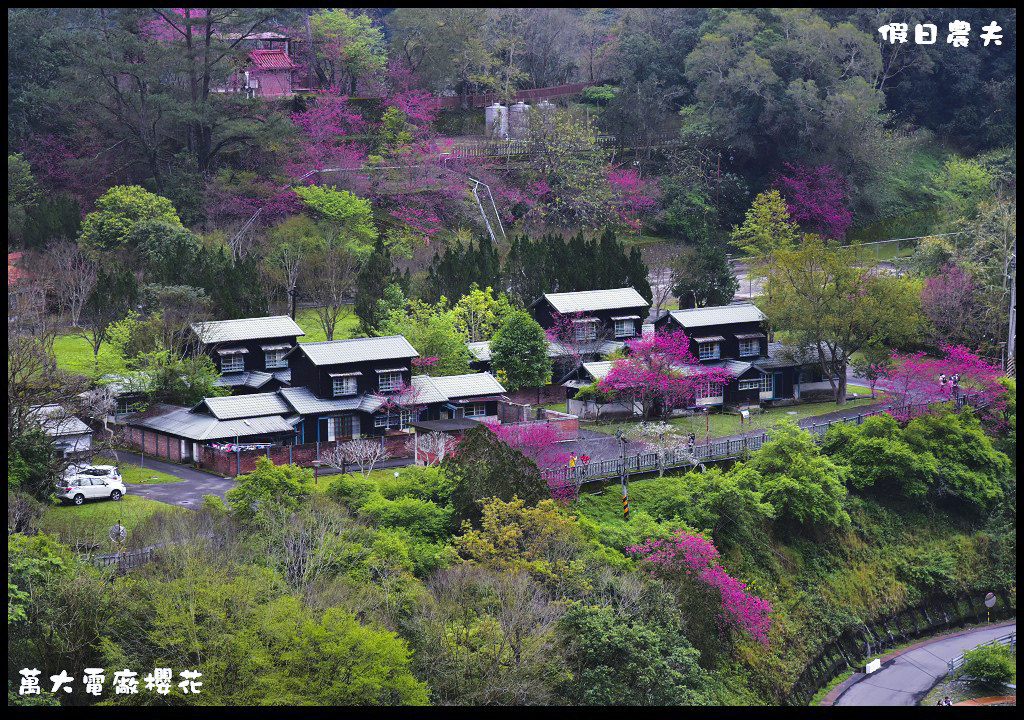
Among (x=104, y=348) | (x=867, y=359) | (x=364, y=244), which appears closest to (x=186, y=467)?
(x=104, y=348)

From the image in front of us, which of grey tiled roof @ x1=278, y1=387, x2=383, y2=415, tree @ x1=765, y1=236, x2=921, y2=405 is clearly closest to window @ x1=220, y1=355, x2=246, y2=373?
grey tiled roof @ x1=278, y1=387, x2=383, y2=415

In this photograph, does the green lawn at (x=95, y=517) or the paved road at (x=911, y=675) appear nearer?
the green lawn at (x=95, y=517)

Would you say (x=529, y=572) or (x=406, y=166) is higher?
(x=406, y=166)

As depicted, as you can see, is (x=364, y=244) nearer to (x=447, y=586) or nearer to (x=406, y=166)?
(x=406, y=166)

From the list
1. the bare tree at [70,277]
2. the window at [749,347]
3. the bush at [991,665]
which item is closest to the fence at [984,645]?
the bush at [991,665]

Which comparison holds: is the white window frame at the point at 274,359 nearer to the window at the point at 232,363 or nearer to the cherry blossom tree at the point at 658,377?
the window at the point at 232,363

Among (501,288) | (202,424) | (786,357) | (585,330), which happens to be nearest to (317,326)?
(501,288)

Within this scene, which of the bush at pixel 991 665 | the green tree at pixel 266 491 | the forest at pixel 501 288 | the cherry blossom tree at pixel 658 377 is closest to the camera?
the forest at pixel 501 288
